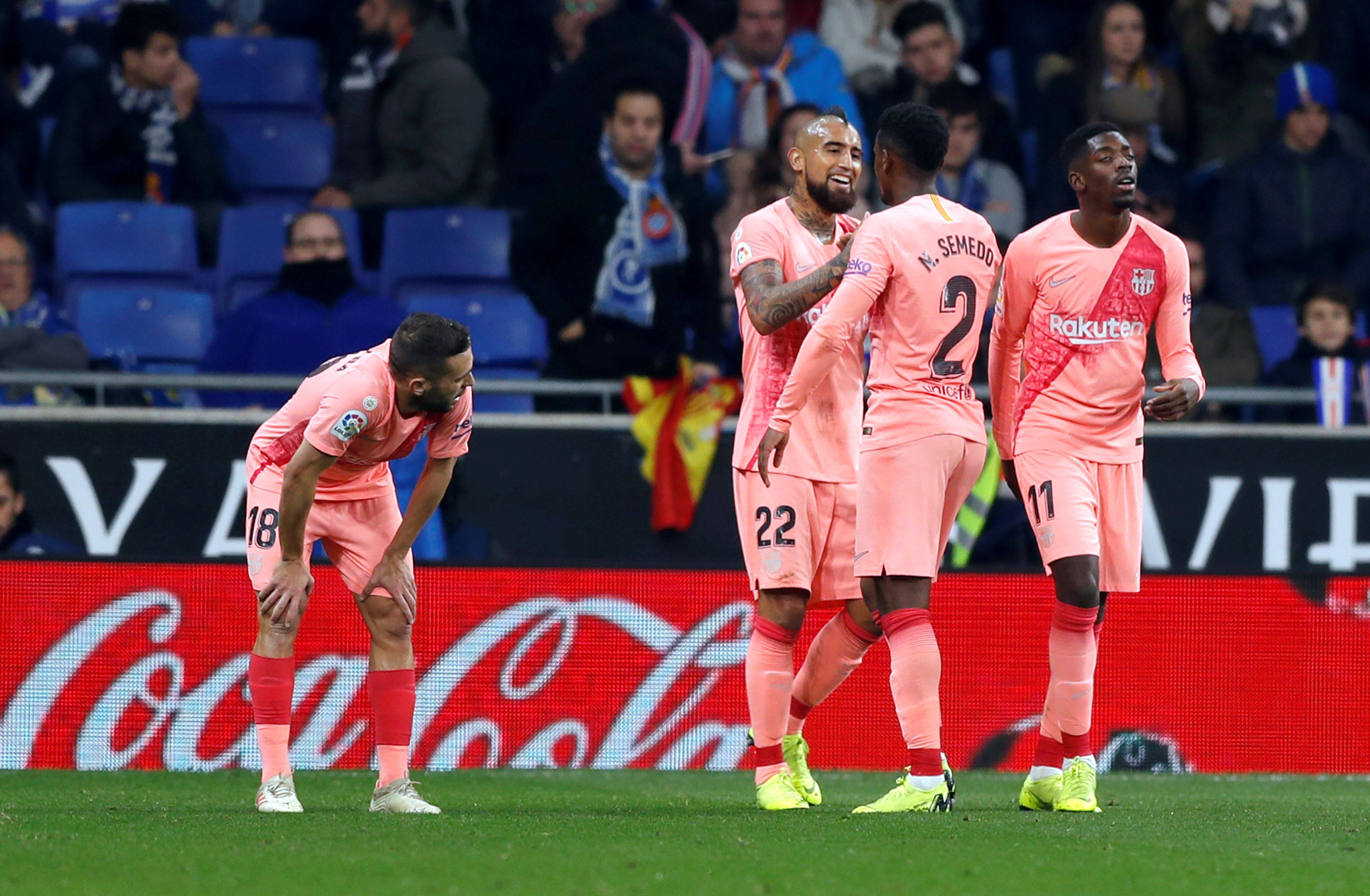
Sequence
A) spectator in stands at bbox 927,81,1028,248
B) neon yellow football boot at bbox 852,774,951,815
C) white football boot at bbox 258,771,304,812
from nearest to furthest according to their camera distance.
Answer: neon yellow football boot at bbox 852,774,951,815 < white football boot at bbox 258,771,304,812 < spectator in stands at bbox 927,81,1028,248

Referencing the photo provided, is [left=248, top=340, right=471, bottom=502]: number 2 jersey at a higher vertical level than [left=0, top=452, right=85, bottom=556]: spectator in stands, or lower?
higher

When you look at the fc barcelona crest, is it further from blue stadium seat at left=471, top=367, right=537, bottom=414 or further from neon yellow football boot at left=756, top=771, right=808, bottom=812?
blue stadium seat at left=471, top=367, right=537, bottom=414

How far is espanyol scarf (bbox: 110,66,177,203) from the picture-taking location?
1197 centimetres

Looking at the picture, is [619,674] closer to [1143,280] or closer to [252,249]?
[1143,280]

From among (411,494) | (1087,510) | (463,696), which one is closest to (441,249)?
(411,494)

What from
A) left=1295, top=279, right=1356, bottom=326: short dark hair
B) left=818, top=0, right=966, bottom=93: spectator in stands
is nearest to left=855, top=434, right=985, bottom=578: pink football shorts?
left=1295, top=279, right=1356, bottom=326: short dark hair

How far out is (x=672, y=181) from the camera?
11094 millimetres

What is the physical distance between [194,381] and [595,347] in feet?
7.31

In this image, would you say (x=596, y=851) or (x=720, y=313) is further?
(x=720, y=313)

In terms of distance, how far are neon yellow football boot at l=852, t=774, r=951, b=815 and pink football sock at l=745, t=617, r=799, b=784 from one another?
1.42 ft

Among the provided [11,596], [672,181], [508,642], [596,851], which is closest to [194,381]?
[11,596]

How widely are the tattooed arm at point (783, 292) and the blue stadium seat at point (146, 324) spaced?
5.88m

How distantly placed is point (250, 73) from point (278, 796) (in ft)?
26.1

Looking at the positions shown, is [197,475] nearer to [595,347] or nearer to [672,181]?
[595,347]
